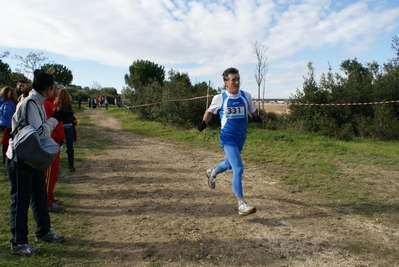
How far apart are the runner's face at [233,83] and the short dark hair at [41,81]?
7.70ft

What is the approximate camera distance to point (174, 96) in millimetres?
15703

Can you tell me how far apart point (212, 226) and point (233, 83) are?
201cm

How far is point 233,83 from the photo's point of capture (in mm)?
4480

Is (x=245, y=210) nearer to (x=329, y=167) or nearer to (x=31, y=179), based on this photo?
(x=31, y=179)

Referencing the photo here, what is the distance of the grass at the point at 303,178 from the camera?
3.43m

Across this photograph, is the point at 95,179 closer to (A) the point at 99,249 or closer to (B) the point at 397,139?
(A) the point at 99,249

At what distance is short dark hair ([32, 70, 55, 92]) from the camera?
10.7 ft

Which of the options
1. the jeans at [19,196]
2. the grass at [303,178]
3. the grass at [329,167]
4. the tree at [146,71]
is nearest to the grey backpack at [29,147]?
the jeans at [19,196]

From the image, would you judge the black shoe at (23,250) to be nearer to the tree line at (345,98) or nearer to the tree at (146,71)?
the tree line at (345,98)

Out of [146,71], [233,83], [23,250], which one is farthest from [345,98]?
[146,71]

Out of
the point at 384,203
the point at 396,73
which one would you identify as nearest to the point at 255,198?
the point at 384,203

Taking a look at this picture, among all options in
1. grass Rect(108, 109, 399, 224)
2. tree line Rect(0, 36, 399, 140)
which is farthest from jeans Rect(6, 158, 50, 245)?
tree line Rect(0, 36, 399, 140)

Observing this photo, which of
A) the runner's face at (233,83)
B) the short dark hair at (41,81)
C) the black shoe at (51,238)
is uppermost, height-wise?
the runner's face at (233,83)

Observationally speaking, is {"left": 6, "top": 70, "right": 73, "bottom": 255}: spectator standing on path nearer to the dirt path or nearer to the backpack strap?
the backpack strap
